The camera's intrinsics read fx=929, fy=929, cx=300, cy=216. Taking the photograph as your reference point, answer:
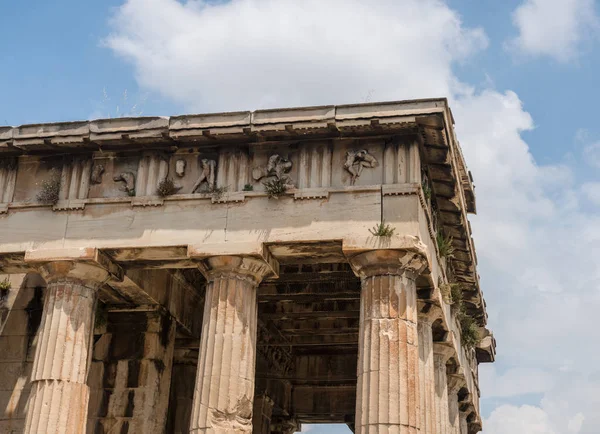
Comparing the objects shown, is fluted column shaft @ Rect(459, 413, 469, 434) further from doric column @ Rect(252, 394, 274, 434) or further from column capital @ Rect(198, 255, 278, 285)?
column capital @ Rect(198, 255, 278, 285)

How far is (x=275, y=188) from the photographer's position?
1917 centimetres

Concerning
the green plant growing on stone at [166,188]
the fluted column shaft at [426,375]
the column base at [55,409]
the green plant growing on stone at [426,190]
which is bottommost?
the column base at [55,409]

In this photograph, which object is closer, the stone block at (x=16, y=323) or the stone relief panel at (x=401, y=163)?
Result: the stone relief panel at (x=401, y=163)

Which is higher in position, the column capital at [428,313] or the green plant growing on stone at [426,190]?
the green plant growing on stone at [426,190]

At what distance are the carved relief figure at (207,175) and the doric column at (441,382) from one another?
318 inches

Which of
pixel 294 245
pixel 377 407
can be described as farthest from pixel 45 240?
pixel 377 407

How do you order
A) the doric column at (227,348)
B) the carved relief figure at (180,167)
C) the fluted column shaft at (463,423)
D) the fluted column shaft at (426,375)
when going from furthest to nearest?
1. the fluted column shaft at (463,423)
2. the fluted column shaft at (426,375)
3. the carved relief figure at (180,167)
4. the doric column at (227,348)

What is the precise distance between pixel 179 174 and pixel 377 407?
21.7 ft

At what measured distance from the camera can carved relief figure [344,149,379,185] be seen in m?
19.1

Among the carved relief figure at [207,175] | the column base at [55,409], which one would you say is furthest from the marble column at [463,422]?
the column base at [55,409]

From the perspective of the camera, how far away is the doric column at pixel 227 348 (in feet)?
58.8

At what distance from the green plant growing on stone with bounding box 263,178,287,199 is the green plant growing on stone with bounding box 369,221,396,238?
2066mm

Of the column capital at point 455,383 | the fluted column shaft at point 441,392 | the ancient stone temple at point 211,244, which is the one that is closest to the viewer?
the ancient stone temple at point 211,244

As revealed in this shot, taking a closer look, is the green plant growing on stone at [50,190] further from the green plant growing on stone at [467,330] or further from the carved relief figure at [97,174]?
the green plant growing on stone at [467,330]
